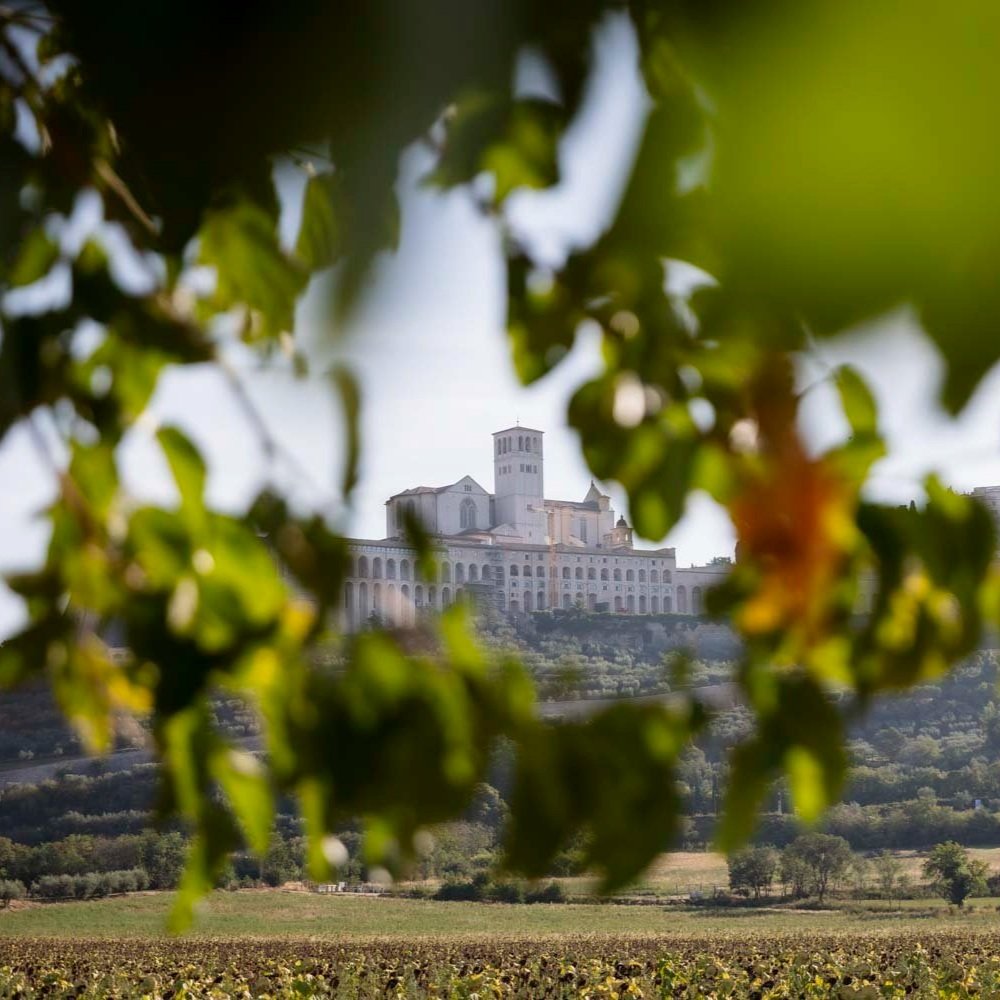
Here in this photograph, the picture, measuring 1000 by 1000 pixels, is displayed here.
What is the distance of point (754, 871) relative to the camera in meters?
36.4

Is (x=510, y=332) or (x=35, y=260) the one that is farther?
(x=35, y=260)

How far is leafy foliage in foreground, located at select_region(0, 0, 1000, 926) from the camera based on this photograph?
0.31 m

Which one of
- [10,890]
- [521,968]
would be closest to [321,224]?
[521,968]

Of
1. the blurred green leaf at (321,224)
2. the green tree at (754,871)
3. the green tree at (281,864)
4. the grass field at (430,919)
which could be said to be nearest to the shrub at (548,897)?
the grass field at (430,919)

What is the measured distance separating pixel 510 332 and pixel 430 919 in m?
31.3

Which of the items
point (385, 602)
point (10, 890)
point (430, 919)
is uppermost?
point (385, 602)

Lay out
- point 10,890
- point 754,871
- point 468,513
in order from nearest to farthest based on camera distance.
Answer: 1. point 10,890
2. point 754,871
3. point 468,513

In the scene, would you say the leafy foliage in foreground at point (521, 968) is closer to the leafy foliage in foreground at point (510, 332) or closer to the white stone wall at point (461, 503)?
the leafy foliage in foreground at point (510, 332)

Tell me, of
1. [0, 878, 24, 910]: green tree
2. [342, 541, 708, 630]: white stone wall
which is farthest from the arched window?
[0, 878, 24, 910]: green tree

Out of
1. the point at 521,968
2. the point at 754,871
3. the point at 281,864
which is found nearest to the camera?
the point at 521,968

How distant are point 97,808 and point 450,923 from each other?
29.8ft

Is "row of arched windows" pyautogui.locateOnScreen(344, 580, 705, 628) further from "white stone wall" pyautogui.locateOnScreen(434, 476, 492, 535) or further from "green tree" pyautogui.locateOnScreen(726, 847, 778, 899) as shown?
"green tree" pyautogui.locateOnScreen(726, 847, 778, 899)

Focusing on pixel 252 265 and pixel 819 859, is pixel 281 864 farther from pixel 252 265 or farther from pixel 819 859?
pixel 252 265

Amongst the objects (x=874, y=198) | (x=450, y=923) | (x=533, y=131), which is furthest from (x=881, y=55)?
(x=450, y=923)
